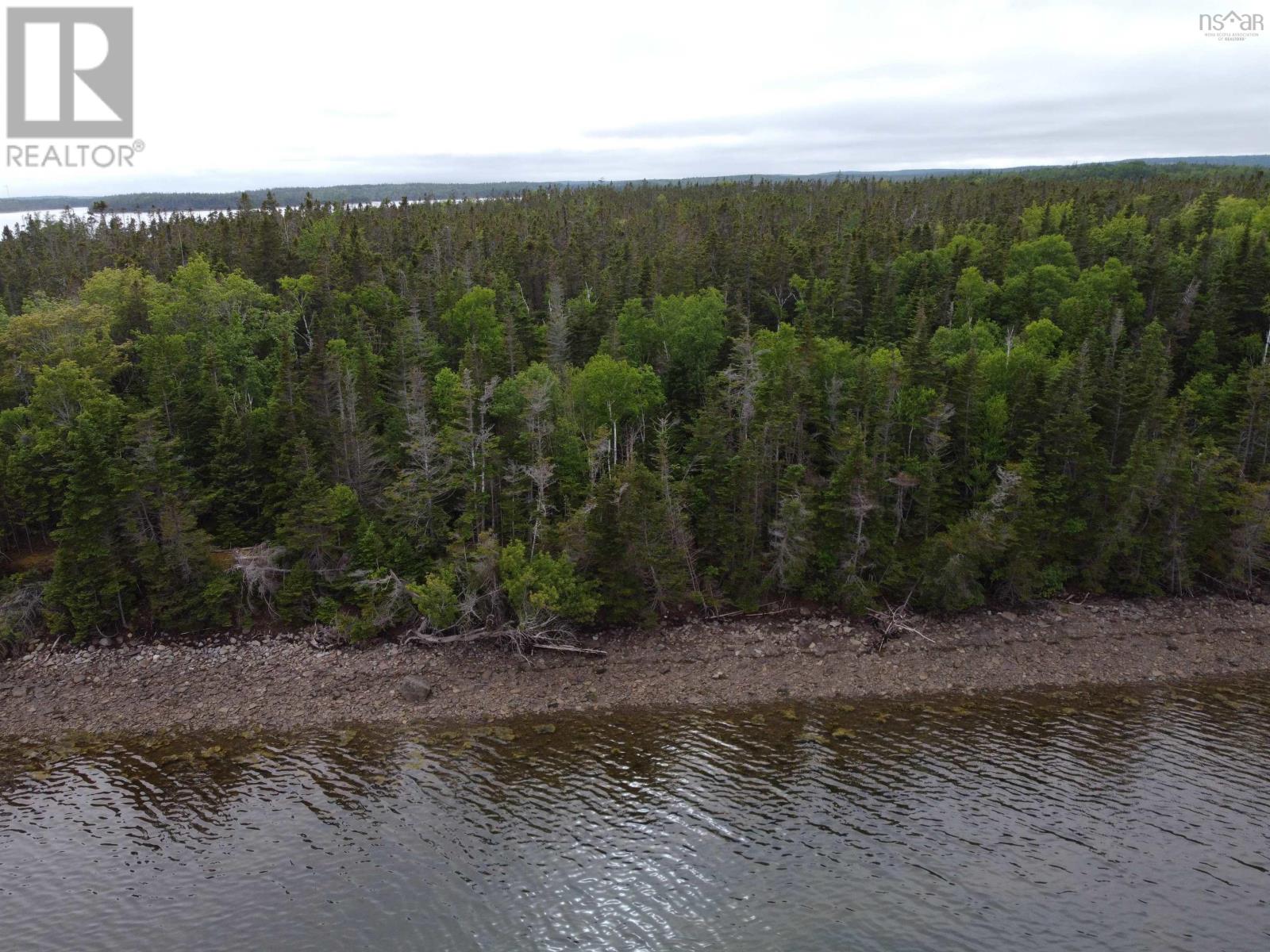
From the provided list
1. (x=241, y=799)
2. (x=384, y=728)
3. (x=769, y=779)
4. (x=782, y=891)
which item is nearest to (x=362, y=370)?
(x=384, y=728)

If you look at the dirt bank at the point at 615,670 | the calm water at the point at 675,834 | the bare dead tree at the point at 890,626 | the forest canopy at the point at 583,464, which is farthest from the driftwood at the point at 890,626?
the calm water at the point at 675,834

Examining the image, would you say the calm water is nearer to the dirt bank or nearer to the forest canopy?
the dirt bank

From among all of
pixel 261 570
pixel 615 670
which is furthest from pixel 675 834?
pixel 261 570

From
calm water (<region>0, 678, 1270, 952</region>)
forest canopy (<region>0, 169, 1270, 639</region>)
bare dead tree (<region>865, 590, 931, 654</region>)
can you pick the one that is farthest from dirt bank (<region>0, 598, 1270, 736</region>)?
calm water (<region>0, 678, 1270, 952</region>)

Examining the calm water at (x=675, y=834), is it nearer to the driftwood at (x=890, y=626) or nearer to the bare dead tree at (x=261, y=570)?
the driftwood at (x=890, y=626)

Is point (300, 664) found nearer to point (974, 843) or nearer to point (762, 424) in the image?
point (762, 424)

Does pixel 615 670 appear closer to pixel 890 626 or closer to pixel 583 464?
pixel 583 464

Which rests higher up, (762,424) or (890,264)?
(890,264)
